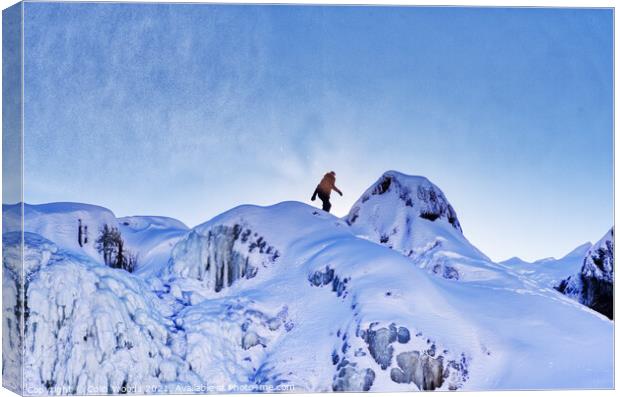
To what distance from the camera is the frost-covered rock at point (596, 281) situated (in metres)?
11.5

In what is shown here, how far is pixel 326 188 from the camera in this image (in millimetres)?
11211

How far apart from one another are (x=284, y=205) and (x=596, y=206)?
9.60 ft

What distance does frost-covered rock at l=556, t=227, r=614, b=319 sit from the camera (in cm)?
1154

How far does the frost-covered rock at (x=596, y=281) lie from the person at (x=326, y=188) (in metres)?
2.29

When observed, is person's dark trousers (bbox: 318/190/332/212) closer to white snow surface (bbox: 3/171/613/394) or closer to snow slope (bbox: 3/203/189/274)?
white snow surface (bbox: 3/171/613/394)

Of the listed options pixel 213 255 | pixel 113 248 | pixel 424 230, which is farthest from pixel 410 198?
pixel 113 248

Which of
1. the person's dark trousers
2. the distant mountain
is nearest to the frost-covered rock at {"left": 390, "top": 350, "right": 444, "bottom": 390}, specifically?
the distant mountain

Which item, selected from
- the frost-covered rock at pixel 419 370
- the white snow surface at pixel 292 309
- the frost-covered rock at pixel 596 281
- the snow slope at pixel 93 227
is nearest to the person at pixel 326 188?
the white snow surface at pixel 292 309

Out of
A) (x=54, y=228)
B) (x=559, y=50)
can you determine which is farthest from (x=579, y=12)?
(x=54, y=228)

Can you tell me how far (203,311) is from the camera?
10961 mm

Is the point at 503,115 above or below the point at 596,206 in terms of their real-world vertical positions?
above

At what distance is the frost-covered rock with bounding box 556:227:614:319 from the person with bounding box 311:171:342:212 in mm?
2288

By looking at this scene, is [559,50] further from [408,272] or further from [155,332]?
[155,332]

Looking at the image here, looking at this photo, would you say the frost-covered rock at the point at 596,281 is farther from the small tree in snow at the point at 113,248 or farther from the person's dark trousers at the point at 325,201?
the small tree in snow at the point at 113,248
